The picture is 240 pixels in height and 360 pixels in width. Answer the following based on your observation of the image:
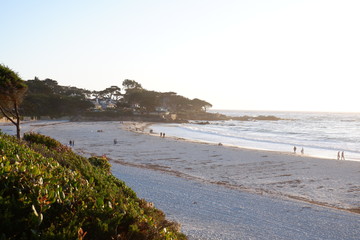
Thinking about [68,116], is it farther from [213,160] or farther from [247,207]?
[247,207]

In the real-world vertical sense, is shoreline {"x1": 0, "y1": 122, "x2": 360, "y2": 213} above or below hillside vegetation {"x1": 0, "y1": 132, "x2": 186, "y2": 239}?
below

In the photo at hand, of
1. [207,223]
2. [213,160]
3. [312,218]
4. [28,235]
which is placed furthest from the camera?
[213,160]

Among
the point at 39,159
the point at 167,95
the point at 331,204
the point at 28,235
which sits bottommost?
the point at 331,204

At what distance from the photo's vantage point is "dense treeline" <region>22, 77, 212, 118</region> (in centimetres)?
8188

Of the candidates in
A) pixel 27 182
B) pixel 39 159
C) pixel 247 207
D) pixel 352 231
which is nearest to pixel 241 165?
pixel 247 207

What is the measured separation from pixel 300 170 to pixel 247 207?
1048cm

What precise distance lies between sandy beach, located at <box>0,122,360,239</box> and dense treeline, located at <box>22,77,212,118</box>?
218ft

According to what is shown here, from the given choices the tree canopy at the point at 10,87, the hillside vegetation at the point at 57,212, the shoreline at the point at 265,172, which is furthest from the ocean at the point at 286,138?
the hillside vegetation at the point at 57,212

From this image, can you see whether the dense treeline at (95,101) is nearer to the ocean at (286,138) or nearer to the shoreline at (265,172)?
the ocean at (286,138)

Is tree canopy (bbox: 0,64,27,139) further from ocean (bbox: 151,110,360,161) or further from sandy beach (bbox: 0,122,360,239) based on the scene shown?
ocean (bbox: 151,110,360,161)

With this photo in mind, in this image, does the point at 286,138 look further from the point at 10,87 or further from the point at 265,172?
the point at 10,87

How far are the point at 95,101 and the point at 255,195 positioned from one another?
334 ft

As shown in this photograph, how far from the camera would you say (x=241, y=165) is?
21.4m

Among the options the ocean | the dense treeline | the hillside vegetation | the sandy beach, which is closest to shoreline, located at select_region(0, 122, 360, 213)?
the sandy beach
